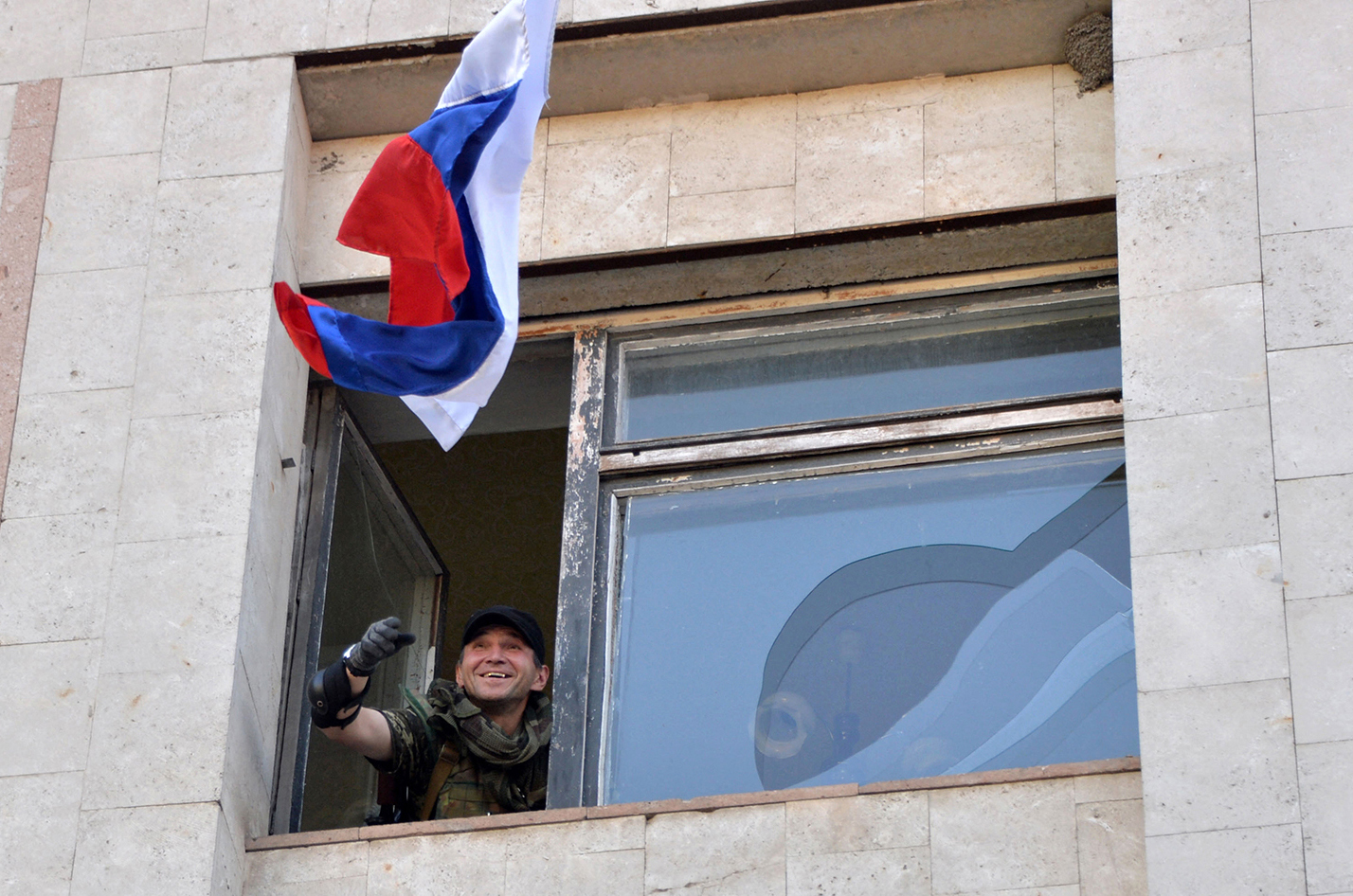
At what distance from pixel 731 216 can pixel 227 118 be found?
2.10m

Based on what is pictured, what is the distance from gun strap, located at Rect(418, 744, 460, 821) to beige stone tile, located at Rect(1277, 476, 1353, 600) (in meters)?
3.62

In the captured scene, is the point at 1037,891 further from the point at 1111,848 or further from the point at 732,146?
the point at 732,146

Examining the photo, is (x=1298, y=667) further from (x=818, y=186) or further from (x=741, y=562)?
(x=818, y=186)

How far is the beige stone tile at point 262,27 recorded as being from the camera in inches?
381

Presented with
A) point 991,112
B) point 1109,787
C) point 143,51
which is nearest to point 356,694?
point 1109,787

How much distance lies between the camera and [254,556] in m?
8.68

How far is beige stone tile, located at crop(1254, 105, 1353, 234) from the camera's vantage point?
8039 millimetres

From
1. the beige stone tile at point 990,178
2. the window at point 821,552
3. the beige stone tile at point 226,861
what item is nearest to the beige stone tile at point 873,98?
the beige stone tile at point 990,178

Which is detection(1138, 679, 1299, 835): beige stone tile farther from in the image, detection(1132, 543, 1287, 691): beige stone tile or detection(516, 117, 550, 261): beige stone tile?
detection(516, 117, 550, 261): beige stone tile

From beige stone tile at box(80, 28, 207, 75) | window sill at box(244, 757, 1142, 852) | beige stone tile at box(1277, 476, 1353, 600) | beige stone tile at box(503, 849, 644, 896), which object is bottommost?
beige stone tile at box(503, 849, 644, 896)

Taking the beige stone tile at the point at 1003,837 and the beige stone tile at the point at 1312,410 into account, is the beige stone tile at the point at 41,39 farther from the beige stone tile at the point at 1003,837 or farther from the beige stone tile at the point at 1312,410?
the beige stone tile at the point at 1312,410

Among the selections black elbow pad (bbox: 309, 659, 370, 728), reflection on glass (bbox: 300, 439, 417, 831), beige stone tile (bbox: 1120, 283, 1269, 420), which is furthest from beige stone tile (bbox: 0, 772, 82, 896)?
beige stone tile (bbox: 1120, 283, 1269, 420)

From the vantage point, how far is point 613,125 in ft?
32.2

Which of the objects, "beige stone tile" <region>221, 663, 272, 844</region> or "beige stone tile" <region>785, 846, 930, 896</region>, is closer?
"beige stone tile" <region>785, 846, 930, 896</region>
